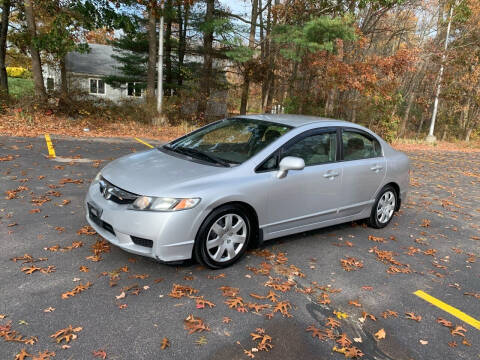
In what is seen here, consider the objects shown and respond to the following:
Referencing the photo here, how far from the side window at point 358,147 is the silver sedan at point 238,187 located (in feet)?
0.05

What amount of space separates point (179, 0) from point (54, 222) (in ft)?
47.0

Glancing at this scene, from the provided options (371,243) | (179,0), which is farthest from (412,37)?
(371,243)

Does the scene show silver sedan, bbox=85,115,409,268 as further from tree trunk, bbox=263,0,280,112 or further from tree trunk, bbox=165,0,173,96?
tree trunk, bbox=165,0,173,96

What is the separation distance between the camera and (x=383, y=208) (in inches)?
230

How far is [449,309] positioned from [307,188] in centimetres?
187

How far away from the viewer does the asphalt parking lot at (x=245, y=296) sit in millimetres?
2918

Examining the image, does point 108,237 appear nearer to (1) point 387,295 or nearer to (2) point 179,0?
(1) point 387,295

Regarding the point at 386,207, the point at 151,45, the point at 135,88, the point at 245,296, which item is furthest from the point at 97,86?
the point at 245,296

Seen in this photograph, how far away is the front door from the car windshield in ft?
1.07

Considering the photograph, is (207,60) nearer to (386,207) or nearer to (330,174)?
(386,207)

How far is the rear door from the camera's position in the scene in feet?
16.8

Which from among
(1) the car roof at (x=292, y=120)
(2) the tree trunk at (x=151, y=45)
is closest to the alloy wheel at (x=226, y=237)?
(1) the car roof at (x=292, y=120)

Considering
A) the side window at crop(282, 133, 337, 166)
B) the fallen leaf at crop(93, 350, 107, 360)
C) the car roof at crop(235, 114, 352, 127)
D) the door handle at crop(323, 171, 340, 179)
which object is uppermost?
the car roof at crop(235, 114, 352, 127)

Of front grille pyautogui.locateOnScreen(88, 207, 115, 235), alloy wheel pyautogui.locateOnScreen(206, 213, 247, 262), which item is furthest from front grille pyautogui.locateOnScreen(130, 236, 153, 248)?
alloy wheel pyautogui.locateOnScreen(206, 213, 247, 262)
